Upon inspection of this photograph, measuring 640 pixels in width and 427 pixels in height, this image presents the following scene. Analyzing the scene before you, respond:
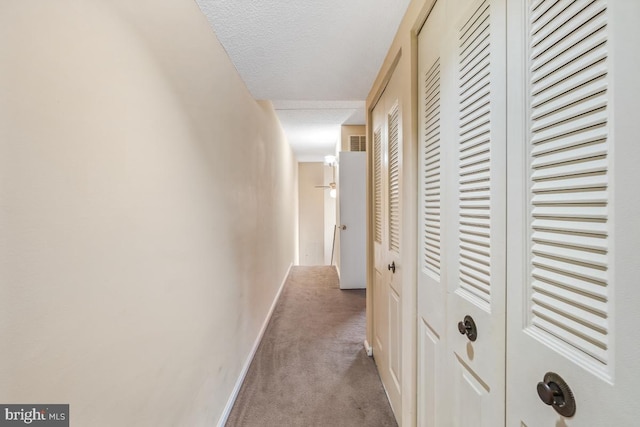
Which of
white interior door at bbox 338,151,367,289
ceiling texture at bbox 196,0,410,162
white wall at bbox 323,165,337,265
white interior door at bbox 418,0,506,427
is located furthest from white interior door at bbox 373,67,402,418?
white wall at bbox 323,165,337,265

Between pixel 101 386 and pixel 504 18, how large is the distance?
140 centimetres

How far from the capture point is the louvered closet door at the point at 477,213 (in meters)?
0.73

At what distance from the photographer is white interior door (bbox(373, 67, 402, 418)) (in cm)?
165

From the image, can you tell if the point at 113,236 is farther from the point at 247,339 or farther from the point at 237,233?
the point at 247,339

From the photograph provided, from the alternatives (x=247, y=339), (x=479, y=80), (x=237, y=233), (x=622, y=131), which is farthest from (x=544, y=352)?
(x=247, y=339)

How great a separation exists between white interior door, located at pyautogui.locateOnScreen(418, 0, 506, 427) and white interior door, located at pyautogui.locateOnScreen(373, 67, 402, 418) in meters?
0.39

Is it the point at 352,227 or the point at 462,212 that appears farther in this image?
the point at 352,227

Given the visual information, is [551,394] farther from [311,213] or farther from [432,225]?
[311,213]

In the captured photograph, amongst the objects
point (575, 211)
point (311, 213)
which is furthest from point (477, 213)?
point (311, 213)

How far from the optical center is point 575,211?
523mm

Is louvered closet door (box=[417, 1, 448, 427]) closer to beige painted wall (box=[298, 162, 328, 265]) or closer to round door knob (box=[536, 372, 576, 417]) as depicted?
round door knob (box=[536, 372, 576, 417])

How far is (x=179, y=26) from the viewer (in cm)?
117

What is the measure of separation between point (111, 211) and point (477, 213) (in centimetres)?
105

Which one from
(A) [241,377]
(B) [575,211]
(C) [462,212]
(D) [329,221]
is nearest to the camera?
(B) [575,211]
